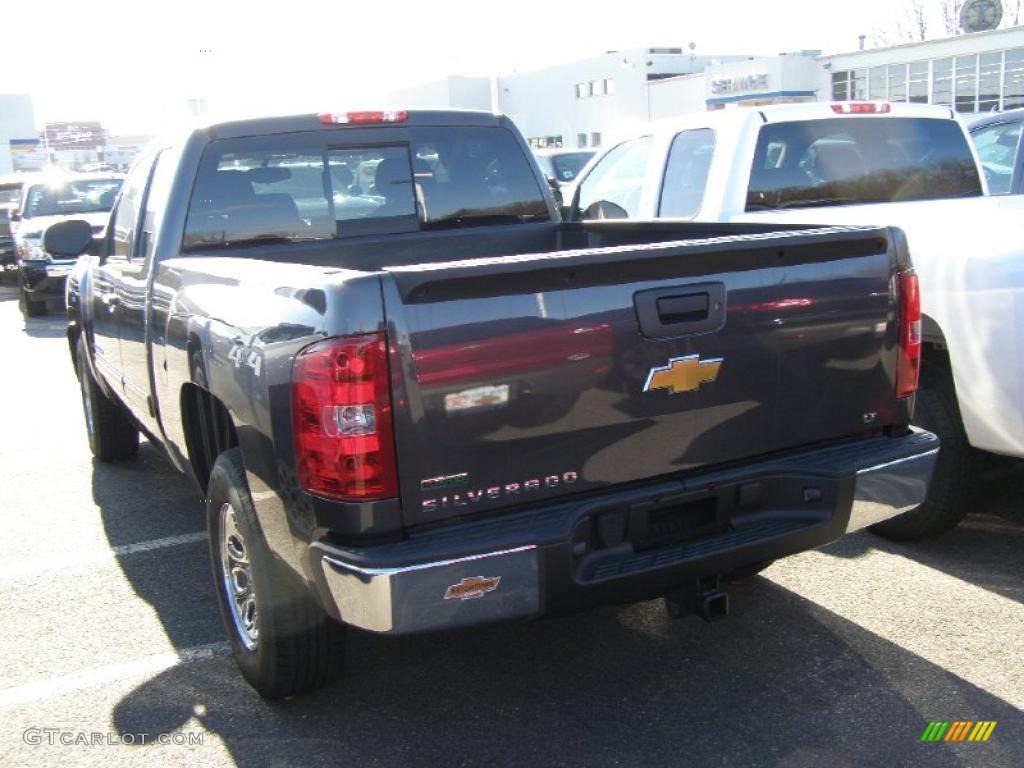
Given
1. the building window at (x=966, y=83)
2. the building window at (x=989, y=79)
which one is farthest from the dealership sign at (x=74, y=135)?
the building window at (x=989, y=79)

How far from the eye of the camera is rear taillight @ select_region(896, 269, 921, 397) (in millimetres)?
A: 3594

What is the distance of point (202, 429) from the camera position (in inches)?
163

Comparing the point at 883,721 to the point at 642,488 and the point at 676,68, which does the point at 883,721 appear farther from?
the point at 676,68

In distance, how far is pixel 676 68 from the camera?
4838 centimetres

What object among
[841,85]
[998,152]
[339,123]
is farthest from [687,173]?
[841,85]

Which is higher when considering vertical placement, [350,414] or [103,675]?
[350,414]

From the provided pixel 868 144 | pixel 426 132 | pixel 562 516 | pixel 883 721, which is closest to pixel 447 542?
pixel 562 516

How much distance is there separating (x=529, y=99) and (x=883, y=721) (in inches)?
2194

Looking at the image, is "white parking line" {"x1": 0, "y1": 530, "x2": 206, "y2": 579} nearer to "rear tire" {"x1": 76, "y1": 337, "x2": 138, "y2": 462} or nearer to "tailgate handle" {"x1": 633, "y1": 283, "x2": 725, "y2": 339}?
"rear tire" {"x1": 76, "y1": 337, "x2": 138, "y2": 462}

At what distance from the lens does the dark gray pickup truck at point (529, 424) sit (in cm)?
288

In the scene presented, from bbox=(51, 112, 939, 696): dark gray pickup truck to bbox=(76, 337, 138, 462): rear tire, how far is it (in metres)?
2.73

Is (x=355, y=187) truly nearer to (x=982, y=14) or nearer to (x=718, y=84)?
(x=982, y=14)

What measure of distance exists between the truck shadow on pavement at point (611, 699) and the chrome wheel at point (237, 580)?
234 mm

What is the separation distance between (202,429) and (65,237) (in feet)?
7.51
